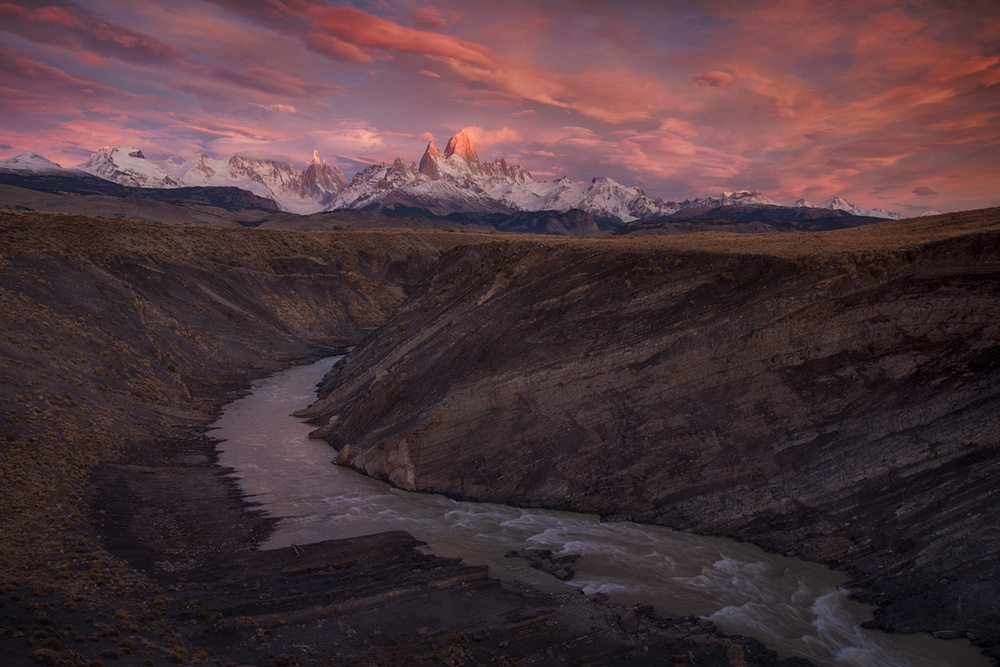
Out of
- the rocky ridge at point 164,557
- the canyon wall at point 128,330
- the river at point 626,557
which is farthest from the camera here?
the canyon wall at point 128,330

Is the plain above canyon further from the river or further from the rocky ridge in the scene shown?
the river

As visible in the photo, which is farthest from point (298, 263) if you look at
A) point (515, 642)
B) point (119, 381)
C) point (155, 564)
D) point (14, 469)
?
point (515, 642)

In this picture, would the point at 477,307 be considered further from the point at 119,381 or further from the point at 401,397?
the point at 119,381

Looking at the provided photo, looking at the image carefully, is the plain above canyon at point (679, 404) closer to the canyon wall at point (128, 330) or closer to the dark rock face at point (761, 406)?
the dark rock face at point (761, 406)

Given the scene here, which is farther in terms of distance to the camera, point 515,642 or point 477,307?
point 477,307

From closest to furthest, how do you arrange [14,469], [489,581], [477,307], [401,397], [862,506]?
[489,581]
[862,506]
[14,469]
[401,397]
[477,307]

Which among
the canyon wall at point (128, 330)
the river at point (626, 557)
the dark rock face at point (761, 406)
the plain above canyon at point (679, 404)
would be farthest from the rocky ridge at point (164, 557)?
the dark rock face at point (761, 406)
